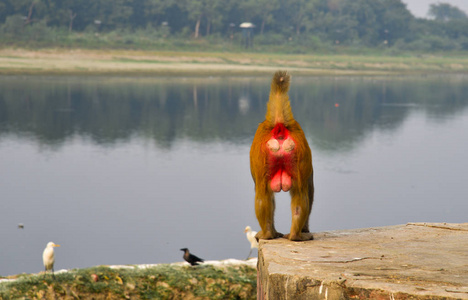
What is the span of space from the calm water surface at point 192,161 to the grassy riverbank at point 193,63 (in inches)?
151

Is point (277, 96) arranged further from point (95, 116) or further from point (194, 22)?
point (194, 22)

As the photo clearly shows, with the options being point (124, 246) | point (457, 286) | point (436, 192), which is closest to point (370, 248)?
point (457, 286)

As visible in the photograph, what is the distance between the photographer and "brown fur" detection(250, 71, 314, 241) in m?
5.97

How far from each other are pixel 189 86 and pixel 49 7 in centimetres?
2402

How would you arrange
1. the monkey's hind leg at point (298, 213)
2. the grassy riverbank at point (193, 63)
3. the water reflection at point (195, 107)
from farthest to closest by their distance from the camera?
the grassy riverbank at point (193, 63), the water reflection at point (195, 107), the monkey's hind leg at point (298, 213)

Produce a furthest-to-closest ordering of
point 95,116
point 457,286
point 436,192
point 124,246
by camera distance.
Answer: point 95,116, point 436,192, point 124,246, point 457,286

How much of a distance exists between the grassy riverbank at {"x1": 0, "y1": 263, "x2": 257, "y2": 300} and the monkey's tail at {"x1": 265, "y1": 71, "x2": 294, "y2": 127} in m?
4.75

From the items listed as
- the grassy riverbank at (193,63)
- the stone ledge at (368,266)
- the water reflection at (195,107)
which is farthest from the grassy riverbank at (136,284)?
the grassy riverbank at (193,63)

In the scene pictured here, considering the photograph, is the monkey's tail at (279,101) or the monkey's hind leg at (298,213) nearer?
the monkey's tail at (279,101)

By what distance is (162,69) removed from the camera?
7369 centimetres

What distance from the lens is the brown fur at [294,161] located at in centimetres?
597

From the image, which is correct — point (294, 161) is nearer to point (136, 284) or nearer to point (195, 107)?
point (136, 284)

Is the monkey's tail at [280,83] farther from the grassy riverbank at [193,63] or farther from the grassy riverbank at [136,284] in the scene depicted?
the grassy riverbank at [193,63]

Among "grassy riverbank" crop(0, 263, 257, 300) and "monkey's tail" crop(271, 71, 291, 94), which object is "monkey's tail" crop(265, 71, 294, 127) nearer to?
"monkey's tail" crop(271, 71, 291, 94)
